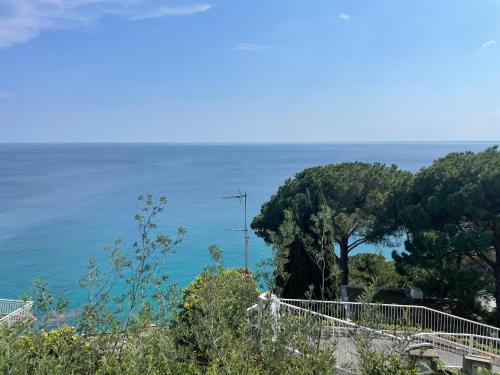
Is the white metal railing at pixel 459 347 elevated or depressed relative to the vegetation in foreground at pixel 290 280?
depressed

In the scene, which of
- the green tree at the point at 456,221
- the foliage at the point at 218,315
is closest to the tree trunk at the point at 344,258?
the green tree at the point at 456,221

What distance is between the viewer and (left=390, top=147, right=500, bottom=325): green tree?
39.6ft

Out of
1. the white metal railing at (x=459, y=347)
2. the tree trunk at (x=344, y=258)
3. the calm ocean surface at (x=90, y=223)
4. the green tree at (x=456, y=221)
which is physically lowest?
the calm ocean surface at (x=90, y=223)

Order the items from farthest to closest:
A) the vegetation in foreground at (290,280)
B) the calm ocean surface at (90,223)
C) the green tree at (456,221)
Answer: the calm ocean surface at (90,223) → the green tree at (456,221) → the vegetation in foreground at (290,280)

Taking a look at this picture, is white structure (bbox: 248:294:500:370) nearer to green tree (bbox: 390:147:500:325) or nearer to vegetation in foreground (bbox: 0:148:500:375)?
vegetation in foreground (bbox: 0:148:500:375)

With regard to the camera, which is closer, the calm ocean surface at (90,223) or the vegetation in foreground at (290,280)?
the vegetation in foreground at (290,280)

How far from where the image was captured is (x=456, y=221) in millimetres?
13336

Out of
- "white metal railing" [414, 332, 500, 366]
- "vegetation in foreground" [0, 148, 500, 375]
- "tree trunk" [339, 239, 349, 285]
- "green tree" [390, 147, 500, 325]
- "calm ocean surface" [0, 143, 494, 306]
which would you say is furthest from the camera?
"calm ocean surface" [0, 143, 494, 306]

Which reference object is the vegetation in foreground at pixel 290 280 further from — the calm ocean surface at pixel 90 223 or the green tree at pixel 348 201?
the calm ocean surface at pixel 90 223

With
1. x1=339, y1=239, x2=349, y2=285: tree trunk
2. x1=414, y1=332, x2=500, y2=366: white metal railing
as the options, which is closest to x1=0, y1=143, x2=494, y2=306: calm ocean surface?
x1=339, y1=239, x2=349, y2=285: tree trunk

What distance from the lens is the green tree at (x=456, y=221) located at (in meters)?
12.1

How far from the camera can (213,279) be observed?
561cm

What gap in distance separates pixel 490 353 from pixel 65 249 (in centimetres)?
3000

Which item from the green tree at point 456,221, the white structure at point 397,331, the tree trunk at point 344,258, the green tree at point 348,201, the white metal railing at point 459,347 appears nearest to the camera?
the white structure at point 397,331
